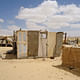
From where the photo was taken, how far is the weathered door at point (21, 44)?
11508 millimetres

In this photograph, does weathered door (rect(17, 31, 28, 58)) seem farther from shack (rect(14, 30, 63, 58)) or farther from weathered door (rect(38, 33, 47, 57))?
weathered door (rect(38, 33, 47, 57))

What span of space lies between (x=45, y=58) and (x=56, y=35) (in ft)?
8.82

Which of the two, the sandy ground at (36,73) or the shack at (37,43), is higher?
the shack at (37,43)

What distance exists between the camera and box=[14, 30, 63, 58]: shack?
11.6 m

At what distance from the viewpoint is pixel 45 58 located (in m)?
11.9

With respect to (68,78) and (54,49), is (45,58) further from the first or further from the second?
(68,78)

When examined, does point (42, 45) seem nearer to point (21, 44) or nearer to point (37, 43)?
point (37, 43)

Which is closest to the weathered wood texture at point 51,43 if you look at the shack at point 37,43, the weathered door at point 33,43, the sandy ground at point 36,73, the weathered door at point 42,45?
the shack at point 37,43

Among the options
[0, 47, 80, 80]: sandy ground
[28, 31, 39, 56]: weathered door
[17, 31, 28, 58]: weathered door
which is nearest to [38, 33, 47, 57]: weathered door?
[28, 31, 39, 56]: weathered door

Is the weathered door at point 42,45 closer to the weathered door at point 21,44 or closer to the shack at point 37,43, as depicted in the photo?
the shack at point 37,43

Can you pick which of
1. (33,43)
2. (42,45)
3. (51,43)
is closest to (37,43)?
(33,43)

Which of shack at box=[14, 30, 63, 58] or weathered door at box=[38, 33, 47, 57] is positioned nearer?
shack at box=[14, 30, 63, 58]

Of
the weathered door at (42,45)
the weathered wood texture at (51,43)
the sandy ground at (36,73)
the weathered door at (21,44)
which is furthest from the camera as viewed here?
the weathered wood texture at (51,43)

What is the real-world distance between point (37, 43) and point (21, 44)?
1.60 meters
